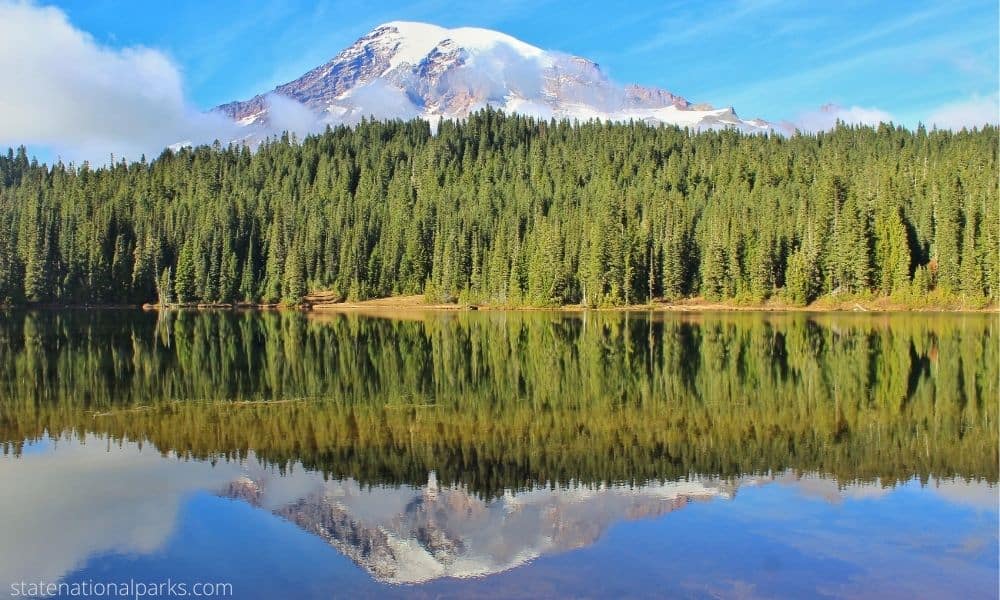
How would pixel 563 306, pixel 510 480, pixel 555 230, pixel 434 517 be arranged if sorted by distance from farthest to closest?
1. pixel 555 230
2. pixel 563 306
3. pixel 510 480
4. pixel 434 517

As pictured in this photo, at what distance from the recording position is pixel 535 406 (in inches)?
1124

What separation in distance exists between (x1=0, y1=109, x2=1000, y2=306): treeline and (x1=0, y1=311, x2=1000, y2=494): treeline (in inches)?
2391

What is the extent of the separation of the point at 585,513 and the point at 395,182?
180 metres

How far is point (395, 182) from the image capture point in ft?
629

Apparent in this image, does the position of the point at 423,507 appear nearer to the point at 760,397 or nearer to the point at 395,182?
the point at 760,397

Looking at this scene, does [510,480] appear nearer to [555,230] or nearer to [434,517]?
[434,517]

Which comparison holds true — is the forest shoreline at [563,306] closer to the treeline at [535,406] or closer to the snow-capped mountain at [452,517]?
the treeline at [535,406]

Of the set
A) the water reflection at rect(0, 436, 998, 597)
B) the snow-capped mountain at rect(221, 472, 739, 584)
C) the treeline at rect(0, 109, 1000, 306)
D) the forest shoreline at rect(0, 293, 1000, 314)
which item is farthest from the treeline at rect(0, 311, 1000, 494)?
the treeline at rect(0, 109, 1000, 306)

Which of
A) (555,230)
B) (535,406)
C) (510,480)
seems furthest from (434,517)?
(555,230)

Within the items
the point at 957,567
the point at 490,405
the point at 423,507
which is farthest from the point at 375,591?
the point at 490,405

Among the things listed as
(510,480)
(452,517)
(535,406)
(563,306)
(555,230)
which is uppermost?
(555,230)

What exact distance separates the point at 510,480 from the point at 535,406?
30.8 feet

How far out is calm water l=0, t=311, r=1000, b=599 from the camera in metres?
14.0

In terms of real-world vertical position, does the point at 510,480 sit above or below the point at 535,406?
below
